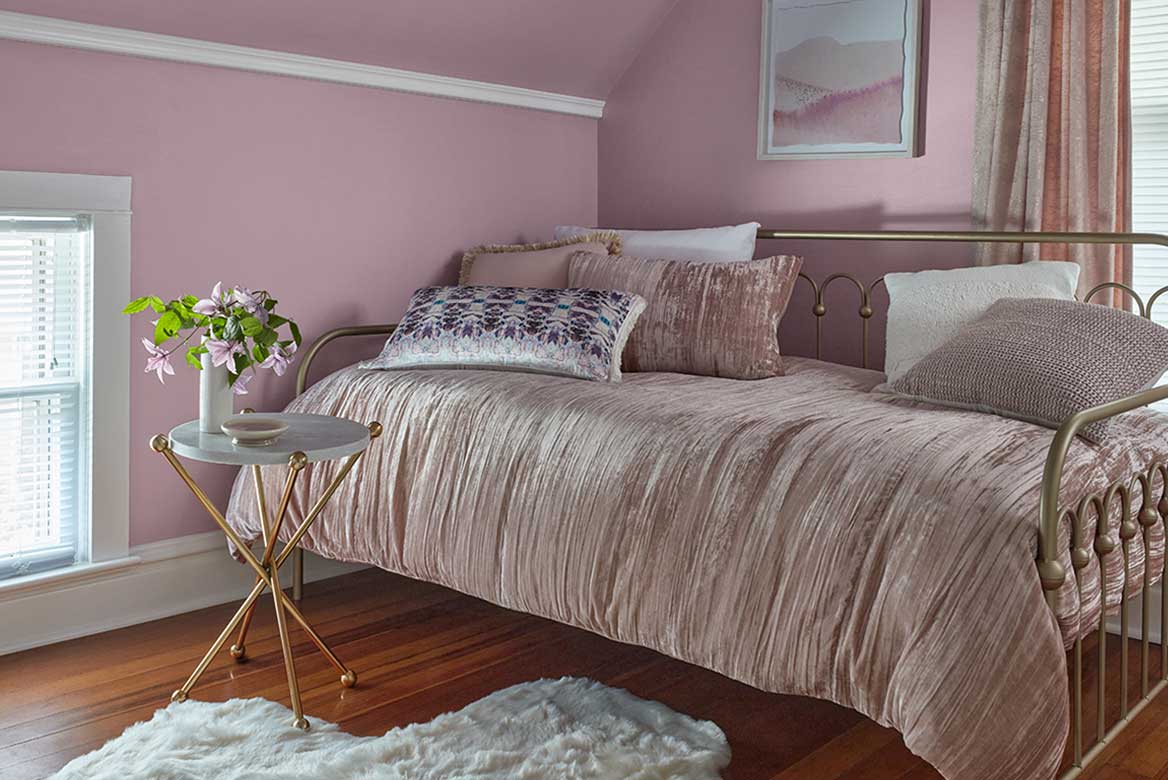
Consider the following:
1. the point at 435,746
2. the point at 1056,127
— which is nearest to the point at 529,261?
the point at 1056,127

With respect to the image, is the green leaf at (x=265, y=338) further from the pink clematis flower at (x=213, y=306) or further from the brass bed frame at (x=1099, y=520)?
the brass bed frame at (x=1099, y=520)

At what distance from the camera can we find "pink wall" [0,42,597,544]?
8.67ft

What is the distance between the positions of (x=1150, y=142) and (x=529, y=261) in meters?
1.65

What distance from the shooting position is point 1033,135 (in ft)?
9.53

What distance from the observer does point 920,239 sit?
3.12m

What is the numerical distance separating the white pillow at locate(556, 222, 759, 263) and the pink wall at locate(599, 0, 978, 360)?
26 cm

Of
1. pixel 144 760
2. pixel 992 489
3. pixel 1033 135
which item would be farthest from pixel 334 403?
pixel 1033 135

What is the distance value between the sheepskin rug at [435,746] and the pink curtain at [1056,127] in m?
1.58

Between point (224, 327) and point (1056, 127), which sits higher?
point (1056, 127)

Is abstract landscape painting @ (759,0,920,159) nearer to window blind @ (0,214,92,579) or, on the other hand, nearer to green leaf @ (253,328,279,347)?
green leaf @ (253,328,279,347)

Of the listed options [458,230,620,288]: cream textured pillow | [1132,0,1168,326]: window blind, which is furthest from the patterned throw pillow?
[1132,0,1168,326]: window blind

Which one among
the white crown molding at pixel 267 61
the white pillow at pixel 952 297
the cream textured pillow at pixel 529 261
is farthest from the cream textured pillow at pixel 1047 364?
the white crown molding at pixel 267 61

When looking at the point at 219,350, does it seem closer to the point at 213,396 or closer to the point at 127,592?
the point at 213,396

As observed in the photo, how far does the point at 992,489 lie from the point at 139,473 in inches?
79.9
